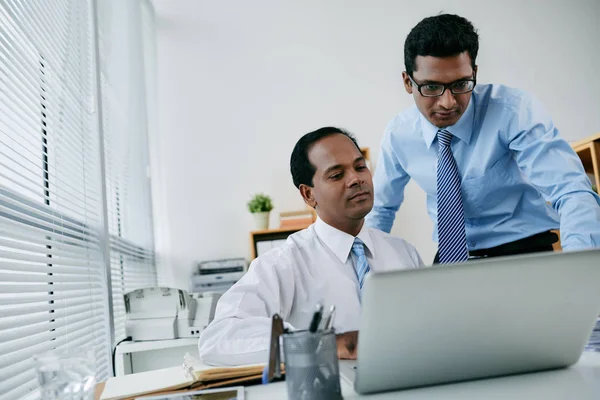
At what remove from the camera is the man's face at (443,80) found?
5.66ft

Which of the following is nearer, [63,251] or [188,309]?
[63,251]

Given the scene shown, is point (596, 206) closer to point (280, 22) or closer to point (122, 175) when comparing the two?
point (122, 175)

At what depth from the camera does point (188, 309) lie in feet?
8.72

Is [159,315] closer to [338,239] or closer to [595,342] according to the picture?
[338,239]

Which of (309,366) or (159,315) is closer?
(309,366)

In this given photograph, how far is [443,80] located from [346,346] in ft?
3.18

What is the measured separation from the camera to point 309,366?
742mm

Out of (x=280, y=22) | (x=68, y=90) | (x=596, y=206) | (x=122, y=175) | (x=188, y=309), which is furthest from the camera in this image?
(x=280, y=22)

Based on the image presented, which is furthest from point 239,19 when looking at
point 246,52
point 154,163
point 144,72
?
point 154,163

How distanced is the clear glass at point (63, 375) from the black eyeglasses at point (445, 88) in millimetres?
1308

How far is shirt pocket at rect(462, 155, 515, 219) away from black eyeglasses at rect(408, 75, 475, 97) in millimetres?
308

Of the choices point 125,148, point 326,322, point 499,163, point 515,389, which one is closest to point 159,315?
point 125,148

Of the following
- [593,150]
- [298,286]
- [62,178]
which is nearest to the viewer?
[298,286]

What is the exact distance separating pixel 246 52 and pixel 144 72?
87 cm
